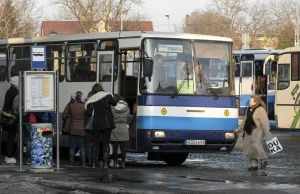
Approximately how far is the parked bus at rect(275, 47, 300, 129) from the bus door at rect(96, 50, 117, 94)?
43.4 feet

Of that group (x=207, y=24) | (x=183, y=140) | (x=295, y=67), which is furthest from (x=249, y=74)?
(x=207, y=24)

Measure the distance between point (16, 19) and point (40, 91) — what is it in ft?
145

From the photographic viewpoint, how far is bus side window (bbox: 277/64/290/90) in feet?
111

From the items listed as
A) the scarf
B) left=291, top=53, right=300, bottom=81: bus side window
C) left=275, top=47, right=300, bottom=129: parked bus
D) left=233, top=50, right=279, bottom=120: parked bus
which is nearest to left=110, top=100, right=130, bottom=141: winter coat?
the scarf

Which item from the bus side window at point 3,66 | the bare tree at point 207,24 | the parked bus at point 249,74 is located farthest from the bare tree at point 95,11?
the bus side window at point 3,66

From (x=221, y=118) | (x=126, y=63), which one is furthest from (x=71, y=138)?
(x=221, y=118)

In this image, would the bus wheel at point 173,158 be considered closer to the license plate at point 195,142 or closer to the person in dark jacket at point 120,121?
the license plate at point 195,142

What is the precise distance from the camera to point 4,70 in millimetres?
24562

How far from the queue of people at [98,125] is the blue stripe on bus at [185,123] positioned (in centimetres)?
46

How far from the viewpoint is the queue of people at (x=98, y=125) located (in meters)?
18.8

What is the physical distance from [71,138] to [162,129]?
223 centimetres

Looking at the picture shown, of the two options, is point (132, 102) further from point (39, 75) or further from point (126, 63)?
point (39, 75)

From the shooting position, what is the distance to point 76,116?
66.6ft

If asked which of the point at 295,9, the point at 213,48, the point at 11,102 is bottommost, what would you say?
the point at 11,102
